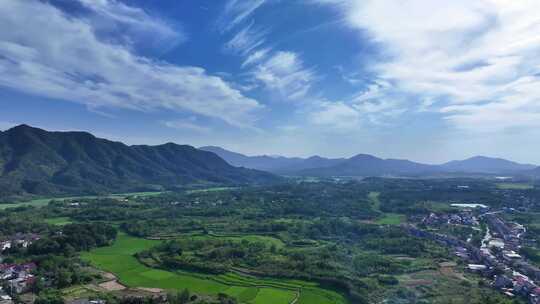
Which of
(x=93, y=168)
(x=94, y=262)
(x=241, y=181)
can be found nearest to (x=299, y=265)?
(x=94, y=262)

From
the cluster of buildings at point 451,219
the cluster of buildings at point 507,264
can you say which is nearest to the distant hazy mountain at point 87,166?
the cluster of buildings at point 451,219

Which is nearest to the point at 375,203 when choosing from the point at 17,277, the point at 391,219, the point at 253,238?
the point at 391,219

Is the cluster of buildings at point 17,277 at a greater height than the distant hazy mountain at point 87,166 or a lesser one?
lesser

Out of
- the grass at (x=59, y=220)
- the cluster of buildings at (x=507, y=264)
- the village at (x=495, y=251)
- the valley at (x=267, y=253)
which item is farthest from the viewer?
the grass at (x=59, y=220)

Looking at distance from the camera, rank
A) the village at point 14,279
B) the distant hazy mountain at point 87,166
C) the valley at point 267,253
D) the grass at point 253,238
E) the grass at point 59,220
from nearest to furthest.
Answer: the village at point 14,279 → the valley at point 267,253 → the grass at point 253,238 → the grass at point 59,220 → the distant hazy mountain at point 87,166

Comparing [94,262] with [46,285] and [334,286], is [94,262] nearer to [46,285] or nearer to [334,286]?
[46,285]

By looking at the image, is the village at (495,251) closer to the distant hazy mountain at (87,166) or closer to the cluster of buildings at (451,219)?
the cluster of buildings at (451,219)

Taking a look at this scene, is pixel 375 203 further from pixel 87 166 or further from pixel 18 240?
pixel 87 166
